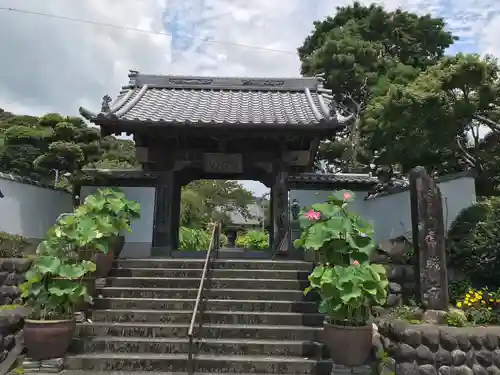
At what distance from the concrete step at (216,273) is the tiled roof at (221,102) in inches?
115

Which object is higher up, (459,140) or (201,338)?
(459,140)

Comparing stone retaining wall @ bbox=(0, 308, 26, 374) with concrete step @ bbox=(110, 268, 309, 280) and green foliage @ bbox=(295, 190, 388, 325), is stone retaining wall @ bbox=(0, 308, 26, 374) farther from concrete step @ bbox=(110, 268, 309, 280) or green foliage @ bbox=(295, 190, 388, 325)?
green foliage @ bbox=(295, 190, 388, 325)

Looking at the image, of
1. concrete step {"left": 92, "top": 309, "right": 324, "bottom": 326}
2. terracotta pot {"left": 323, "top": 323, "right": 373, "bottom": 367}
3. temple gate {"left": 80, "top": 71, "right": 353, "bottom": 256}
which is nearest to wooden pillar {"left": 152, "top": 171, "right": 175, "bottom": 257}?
temple gate {"left": 80, "top": 71, "right": 353, "bottom": 256}

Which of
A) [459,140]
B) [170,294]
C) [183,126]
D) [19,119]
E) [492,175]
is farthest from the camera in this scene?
[19,119]

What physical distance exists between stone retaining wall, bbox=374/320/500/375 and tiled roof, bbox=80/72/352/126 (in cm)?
423

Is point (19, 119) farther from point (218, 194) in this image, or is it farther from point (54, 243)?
point (54, 243)

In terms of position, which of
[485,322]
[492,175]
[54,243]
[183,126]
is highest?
[183,126]

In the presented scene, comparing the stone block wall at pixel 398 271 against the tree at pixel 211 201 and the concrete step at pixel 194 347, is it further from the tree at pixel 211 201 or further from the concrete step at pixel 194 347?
the tree at pixel 211 201

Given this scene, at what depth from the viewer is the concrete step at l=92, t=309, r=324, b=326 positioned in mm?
6652

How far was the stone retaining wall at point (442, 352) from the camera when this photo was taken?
18.5ft

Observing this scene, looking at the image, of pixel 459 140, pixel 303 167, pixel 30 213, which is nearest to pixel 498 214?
pixel 459 140

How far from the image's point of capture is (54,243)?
6418mm

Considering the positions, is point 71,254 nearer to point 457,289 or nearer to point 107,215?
point 107,215

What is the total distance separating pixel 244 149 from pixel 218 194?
20976 millimetres
